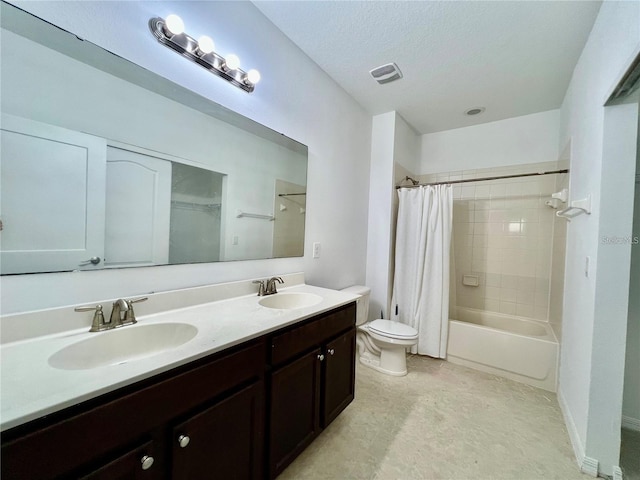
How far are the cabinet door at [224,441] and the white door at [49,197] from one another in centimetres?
73

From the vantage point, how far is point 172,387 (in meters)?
0.75

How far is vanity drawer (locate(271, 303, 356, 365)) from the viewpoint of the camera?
1.10 m

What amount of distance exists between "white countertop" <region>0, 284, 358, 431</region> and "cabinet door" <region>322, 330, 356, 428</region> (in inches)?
13.9

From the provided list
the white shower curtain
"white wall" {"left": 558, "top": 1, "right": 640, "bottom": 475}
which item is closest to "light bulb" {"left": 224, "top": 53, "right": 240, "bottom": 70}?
"white wall" {"left": 558, "top": 1, "right": 640, "bottom": 475}

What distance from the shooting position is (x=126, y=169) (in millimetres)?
1072

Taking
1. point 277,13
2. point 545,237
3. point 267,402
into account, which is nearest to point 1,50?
point 277,13

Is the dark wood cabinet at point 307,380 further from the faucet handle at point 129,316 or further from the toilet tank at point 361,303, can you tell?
the toilet tank at point 361,303

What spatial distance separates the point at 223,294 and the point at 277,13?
173 centimetres

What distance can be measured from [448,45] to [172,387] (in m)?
2.43

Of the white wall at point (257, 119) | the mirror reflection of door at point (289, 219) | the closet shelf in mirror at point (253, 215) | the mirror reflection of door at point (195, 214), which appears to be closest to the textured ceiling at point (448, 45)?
the white wall at point (257, 119)

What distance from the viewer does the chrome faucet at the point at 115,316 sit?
36.6 inches

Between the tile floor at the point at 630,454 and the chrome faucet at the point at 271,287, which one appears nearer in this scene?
the tile floor at the point at 630,454

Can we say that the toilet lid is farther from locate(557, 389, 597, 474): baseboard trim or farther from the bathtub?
locate(557, 389, 597, 474): baseboard trim

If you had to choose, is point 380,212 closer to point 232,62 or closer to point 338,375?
point 338,375
